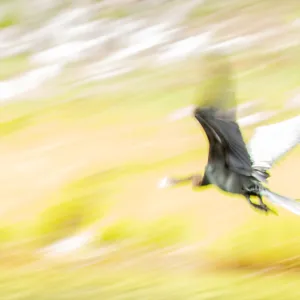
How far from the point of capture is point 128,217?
7.07 feet

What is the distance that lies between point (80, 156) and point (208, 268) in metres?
0.49

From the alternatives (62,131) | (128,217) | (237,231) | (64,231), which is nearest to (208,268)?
(237,231)

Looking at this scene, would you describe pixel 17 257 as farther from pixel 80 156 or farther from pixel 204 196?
pixel 204 196

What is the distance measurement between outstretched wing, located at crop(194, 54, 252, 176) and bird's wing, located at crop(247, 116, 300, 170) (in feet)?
0.23

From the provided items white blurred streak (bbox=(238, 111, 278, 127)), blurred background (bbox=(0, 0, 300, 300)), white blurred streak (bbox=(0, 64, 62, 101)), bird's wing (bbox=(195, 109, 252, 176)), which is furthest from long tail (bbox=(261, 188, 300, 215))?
white blurred streak (bbox=(0, 64, 62, 101))

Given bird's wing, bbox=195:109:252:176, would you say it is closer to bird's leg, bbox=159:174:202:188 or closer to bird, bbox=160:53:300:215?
bird, bbox=160:53:300:215

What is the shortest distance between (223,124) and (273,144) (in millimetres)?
387

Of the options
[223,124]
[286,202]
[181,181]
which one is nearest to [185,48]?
[181,181]

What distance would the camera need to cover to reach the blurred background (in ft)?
6.84

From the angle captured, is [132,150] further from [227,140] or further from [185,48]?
[227,140]

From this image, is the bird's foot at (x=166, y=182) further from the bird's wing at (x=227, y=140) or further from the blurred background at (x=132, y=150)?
the bird's wing at (x=227, y=140)

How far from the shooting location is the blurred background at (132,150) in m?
2.08

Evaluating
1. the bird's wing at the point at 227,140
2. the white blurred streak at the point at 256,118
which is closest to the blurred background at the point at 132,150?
the white blurred streak at the point at 256,118

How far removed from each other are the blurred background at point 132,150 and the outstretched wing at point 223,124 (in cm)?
43
